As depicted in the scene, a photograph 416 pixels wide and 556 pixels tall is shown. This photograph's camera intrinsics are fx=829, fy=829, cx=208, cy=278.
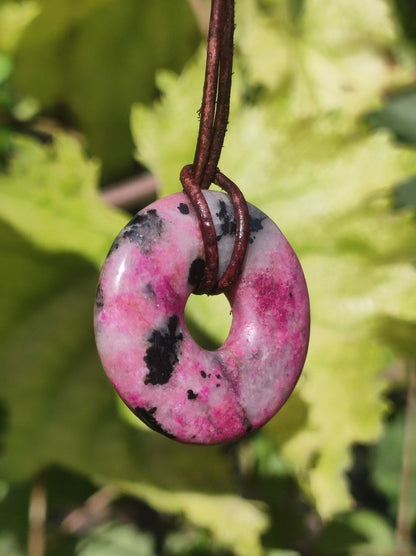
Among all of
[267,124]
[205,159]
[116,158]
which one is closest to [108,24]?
[116,158]

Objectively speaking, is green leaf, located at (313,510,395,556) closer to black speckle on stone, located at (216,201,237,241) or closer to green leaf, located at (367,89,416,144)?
green leaf, located at (367,89,416,144)

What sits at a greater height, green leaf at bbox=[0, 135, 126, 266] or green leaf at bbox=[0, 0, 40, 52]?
green leaf at bbox=[0, 0, 40, 52]

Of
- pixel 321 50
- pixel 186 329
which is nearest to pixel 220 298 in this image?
pixel 186 329

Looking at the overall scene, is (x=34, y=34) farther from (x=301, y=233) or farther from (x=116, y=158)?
(x=301, y=233)

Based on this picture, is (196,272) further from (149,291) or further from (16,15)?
(16,15)

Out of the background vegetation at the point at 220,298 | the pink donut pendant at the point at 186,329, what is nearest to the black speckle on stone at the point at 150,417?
the pink donut pendant at the point at 186,329

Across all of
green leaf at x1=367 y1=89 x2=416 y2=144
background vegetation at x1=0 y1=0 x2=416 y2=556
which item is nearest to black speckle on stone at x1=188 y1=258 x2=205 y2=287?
background vegetation at x1=0 y1=0 x2=416 y2=556

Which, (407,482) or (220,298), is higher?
(220,298)

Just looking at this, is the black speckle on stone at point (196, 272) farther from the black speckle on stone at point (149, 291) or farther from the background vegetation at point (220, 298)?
the background vegetation at point (220, 298)
